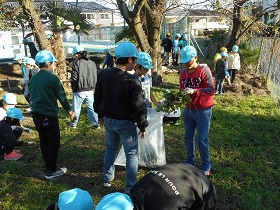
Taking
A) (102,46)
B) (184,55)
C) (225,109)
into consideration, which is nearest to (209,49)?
(102,46)

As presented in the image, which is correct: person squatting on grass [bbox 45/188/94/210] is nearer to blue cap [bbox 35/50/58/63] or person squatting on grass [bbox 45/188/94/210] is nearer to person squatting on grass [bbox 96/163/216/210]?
person squatting on grass [bbox 96/163/216/210]

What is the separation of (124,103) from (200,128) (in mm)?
1089

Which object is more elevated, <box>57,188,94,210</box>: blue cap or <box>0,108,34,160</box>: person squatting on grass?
<box>57,188,94,210</box>: blue cap

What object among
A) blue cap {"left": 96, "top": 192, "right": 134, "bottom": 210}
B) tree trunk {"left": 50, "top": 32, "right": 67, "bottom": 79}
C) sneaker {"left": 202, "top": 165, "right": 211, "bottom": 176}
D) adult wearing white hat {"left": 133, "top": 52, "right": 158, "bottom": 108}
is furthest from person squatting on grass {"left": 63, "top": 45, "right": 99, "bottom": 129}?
tree trunk {"left": 50, "top": 32, "right": 67, "bottom": 79}

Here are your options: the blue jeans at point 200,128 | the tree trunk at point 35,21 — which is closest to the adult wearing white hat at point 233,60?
the tree trunk at point 35,21

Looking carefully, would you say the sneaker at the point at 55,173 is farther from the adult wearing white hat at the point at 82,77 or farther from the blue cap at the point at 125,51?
the blue cap at the point at 125,51

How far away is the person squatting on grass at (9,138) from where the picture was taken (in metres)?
4.13

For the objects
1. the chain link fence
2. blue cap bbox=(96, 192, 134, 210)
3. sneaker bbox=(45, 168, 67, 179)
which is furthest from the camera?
the chain link fence

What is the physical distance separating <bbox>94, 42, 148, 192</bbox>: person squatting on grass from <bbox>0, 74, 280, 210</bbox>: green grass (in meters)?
0.76

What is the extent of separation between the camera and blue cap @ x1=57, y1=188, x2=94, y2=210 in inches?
72.4

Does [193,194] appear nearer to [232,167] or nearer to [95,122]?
[232,167]

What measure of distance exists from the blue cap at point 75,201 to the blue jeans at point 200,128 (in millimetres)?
1907

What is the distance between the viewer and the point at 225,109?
6.90 meters

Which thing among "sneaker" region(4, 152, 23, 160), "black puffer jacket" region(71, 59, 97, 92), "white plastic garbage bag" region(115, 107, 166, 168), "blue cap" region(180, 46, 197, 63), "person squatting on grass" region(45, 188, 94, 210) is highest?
"blue cap" region(180, 46, 197, 63)
